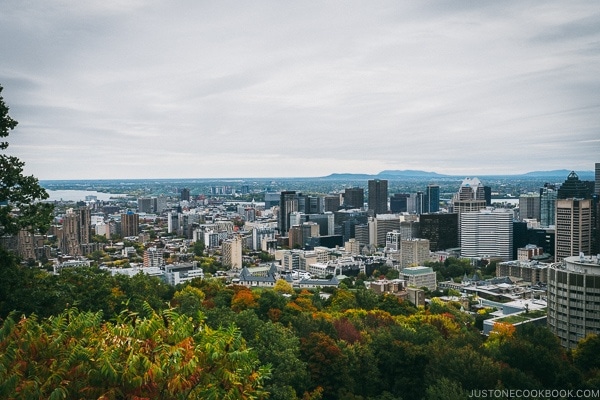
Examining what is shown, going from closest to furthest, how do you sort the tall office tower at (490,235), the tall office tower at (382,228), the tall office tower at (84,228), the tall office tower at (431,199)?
the tall office tower at (84,228)
the tall office tower at (490,235)
the tall office tower at (382,228)
the tall office tower at (431,199)

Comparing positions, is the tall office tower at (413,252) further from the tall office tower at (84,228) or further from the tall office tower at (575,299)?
the tall office tower at (575,299)

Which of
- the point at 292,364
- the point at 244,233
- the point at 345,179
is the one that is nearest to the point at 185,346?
the point at 292,364

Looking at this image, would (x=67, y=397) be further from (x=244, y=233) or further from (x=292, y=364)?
(x=244, y=233)

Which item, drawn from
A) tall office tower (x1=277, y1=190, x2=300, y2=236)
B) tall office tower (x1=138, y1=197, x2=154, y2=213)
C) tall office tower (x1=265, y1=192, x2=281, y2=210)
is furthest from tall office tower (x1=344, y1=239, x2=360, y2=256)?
tall office tower (x1=138, y1=197, x2=154, y2=213)

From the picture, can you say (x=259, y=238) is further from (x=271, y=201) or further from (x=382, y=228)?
(x=271, y=201)

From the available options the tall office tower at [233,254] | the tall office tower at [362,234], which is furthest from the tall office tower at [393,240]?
the tall office tower at [233,254]
